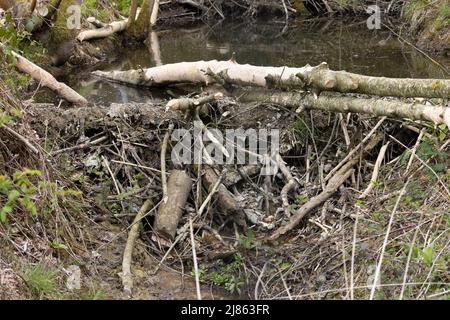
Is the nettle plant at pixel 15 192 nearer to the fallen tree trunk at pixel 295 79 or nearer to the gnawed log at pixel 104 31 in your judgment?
the fallen tree trunk at pixel 295 79

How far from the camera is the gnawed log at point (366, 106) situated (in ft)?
15.0

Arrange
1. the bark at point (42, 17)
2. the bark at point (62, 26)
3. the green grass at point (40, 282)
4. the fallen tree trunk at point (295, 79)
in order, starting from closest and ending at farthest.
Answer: the green grass at point (40, 282) → the fallen tree trunk at point (295, 79) → the bark at point (42, 17) → the bark at point (62, 26)

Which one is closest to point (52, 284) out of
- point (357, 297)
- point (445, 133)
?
point (357, 297)

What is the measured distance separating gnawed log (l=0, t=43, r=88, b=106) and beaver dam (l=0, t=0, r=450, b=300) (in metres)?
0.01

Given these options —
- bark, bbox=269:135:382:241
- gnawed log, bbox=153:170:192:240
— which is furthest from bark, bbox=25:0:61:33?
bark, bbox=269:135:382:241

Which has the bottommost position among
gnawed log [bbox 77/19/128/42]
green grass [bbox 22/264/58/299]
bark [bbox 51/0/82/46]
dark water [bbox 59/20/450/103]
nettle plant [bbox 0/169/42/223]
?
dark water [bbox 59/20/450/103]

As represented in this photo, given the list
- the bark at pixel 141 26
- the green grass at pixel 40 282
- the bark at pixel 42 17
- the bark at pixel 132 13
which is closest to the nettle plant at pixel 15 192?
the green grass at pixel 40 282

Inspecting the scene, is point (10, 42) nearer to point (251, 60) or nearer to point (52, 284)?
point (52, 284)

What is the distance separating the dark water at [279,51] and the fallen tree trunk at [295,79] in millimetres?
336

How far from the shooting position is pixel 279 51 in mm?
10430

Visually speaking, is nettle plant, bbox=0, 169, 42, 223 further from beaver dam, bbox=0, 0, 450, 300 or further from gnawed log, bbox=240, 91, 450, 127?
gnawed log, bbox=240, 91, 450, 127

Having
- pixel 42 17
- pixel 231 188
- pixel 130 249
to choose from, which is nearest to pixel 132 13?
pixel 42 17

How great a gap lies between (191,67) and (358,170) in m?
2.50

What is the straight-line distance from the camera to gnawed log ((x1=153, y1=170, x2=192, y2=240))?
4746mm
